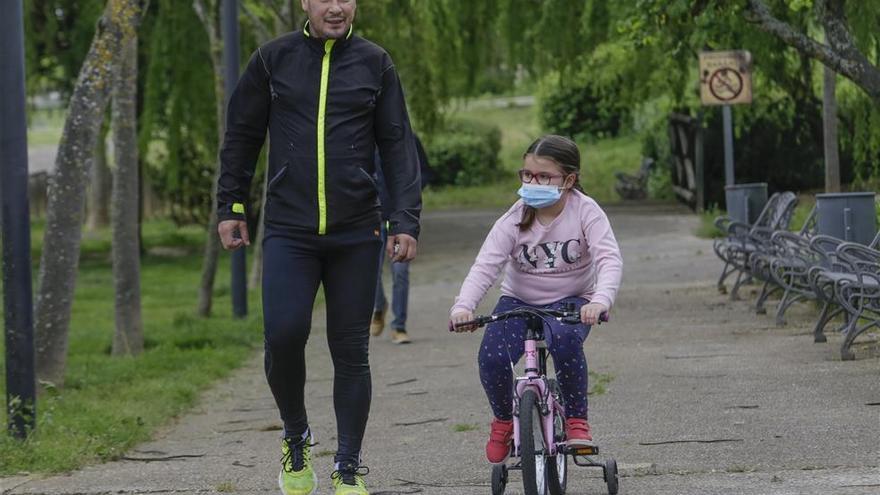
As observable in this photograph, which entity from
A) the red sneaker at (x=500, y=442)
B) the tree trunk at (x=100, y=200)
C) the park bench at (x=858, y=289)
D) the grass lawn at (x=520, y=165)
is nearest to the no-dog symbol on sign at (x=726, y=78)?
the park bench at (x=858, y=289)

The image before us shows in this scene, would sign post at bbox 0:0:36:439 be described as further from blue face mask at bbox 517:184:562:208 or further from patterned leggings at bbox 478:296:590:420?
blue face mask at bbox 517:184:562:208

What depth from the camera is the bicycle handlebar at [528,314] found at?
609 centimetres

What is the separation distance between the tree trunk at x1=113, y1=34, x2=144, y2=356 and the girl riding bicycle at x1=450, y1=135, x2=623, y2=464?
7138 mm

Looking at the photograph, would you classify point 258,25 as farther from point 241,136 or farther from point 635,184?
point 635,184

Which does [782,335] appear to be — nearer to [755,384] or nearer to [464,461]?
[755,384]

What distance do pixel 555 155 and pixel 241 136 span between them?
1.17 m

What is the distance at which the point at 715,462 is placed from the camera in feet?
24.1

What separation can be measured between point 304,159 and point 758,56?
33.6ft

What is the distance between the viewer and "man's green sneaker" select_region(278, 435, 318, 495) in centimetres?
663

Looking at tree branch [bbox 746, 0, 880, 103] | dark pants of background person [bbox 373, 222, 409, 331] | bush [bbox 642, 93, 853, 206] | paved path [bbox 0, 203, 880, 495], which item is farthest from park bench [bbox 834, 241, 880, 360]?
bush [bbox 642, 93, 853, 206]

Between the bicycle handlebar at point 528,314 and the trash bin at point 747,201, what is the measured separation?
10.2m

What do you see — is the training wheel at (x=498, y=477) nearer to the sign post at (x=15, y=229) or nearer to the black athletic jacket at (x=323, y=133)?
the black athletic jacket at (x=323, y=133)

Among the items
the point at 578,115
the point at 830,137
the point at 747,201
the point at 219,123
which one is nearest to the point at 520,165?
the point at 578,115

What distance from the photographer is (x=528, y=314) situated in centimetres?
623
